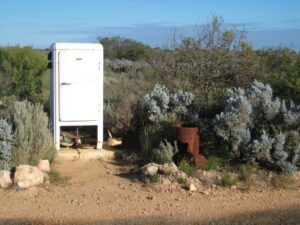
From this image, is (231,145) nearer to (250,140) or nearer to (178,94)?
(250,140)

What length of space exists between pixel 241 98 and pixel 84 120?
277 cm

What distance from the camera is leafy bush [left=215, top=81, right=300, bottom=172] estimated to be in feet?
26.8

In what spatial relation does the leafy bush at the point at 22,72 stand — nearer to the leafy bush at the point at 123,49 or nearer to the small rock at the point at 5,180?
the small rock at the point at 5,180

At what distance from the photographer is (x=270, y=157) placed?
324 inches

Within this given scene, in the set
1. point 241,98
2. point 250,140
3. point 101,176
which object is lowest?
point 101,176

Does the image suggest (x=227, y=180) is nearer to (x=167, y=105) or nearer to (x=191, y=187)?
(x=191, y=187)

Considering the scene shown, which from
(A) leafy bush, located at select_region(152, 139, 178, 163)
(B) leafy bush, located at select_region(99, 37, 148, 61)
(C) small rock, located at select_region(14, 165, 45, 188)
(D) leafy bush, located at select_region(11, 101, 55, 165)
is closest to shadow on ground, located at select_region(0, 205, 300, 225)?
(C) small rock, located at select_region(14, 165, 45, 188)

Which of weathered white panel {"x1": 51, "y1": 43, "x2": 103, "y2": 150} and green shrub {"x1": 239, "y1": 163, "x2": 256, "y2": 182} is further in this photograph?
weathered white panel {"x1": 51, "y1": 43, "x2": 103, "y2": 150}

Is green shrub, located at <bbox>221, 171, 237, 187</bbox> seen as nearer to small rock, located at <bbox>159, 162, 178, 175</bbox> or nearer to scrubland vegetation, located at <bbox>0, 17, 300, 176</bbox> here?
scrubland vegetation, located at <bbox>0, 17, 300, 176</bbox>

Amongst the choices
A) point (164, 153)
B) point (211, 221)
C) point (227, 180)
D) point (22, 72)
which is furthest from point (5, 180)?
point (22, 72)

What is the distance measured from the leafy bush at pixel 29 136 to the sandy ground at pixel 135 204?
24.6 inches

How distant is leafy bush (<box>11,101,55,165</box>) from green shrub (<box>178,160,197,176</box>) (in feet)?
6.90

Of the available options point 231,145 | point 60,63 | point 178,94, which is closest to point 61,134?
point 60,63

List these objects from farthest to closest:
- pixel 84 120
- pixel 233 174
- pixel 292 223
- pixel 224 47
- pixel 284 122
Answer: pixel 224 47, pixel 84 120, pixel 284 122, pixel 233 174, pixel 292 223
